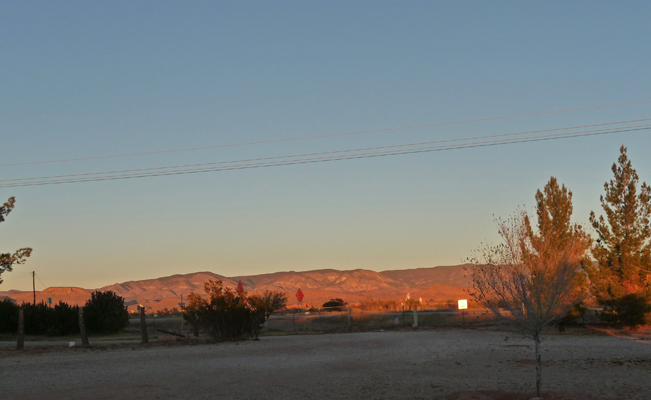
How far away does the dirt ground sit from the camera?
43.6 feet

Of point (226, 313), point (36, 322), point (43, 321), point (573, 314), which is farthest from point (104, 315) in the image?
point (573, 314)

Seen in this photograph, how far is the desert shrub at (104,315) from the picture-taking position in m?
43.1

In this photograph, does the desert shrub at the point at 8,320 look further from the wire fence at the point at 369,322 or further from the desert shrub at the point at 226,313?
the desert shrub at the point at 226,313

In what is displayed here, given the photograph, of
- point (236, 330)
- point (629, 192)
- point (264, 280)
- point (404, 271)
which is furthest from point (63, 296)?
point (629, 192)

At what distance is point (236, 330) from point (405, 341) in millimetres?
8248

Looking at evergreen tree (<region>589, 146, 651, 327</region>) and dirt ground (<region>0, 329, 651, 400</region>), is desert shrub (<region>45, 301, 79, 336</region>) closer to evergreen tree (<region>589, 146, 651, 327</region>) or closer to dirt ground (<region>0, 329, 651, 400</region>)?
dirt ground (<region>0, 329, 651, 400</region>)

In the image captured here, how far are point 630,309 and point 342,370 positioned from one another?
724 inches

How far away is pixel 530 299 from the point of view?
1158 cm

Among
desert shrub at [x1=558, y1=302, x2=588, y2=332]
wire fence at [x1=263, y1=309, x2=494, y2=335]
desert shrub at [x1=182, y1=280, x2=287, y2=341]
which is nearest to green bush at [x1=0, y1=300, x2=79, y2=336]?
Answer: wire fence at [x1=263, y1=309, x2=494, y2=335]

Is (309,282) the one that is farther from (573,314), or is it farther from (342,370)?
(342,370)

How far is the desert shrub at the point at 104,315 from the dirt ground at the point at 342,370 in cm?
1664

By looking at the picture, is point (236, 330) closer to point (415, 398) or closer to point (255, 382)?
point (255, 382)

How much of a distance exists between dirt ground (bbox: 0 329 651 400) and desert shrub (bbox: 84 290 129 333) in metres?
16.6

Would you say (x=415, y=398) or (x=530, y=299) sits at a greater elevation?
(x=530, y=299)
